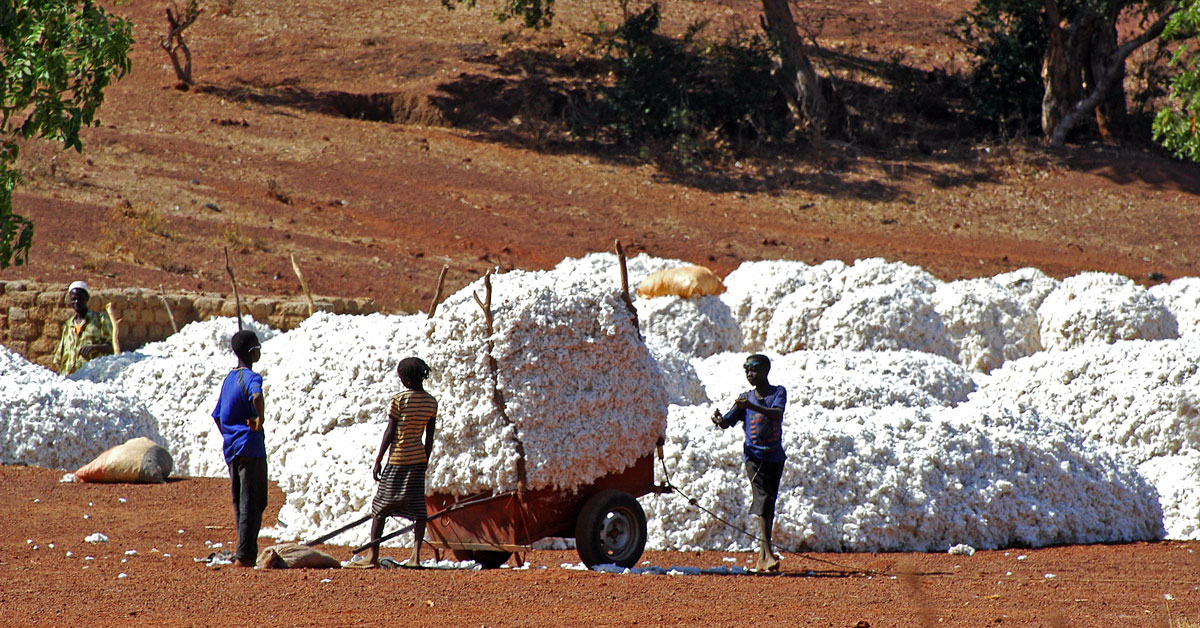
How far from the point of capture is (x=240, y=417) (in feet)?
18.2

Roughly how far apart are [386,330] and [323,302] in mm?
3640

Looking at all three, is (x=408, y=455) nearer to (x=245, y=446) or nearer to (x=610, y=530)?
(x=245, y=446)

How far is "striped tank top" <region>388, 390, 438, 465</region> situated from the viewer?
558 centimetres

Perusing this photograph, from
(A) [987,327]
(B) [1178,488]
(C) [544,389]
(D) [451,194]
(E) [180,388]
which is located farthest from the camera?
(D) [451,194]

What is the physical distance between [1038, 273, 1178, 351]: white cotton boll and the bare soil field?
12.6 ft

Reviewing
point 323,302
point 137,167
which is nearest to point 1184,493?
point 323,302

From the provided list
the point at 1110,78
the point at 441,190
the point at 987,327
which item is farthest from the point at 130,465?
the point at 1110,78

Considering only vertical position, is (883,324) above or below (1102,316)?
below

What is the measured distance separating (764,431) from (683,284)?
468 centimetres

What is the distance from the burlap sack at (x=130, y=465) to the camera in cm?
842

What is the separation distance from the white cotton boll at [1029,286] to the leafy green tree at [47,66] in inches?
321

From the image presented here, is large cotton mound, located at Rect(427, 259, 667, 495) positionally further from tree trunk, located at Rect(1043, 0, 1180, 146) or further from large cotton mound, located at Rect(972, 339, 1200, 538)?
tree trunk, located at Rect(1043, 0, 1180, 146)

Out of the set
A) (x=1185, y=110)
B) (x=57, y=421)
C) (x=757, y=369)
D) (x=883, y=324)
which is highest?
(x=1185, y=110)

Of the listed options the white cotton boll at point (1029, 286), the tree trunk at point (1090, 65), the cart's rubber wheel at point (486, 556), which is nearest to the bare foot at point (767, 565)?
the cart's rubber wheel at point (486, 556)
